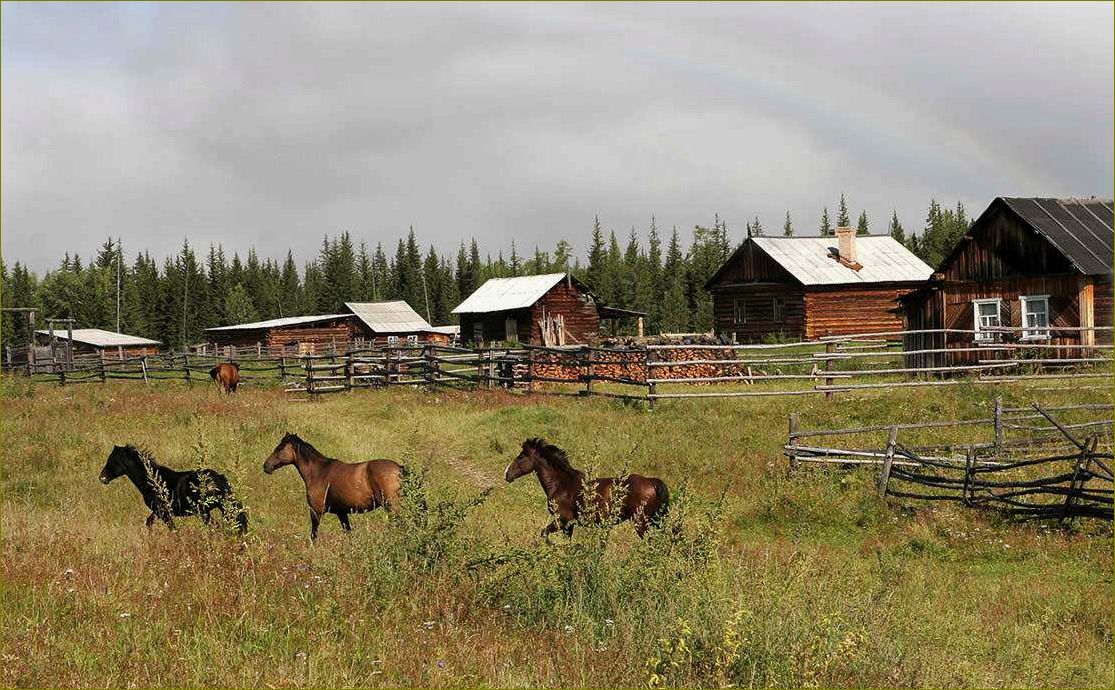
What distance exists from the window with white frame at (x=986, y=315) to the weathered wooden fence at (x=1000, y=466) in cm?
1170

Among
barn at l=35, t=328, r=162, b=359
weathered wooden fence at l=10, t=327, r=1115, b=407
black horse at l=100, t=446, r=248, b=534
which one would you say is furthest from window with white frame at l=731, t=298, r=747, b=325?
barn at l=35, t=328, r=162, b=359

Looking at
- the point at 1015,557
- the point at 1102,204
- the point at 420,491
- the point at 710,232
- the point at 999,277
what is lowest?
the point at 1015,557

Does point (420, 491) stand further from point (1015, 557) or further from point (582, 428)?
point (582, 428)

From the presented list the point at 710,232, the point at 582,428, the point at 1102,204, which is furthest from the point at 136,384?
the point at 710,232

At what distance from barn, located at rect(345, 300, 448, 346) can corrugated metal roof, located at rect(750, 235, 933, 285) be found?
32911mm

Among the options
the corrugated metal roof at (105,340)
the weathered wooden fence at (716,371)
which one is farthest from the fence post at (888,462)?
the corrugated metal roof at (105,340)

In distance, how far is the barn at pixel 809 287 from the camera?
136 ft

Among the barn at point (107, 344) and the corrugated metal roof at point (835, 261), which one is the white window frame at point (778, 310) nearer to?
the corrugated metal roof at point (835, 261)

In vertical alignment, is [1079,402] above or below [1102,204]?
below

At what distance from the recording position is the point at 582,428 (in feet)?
63.9

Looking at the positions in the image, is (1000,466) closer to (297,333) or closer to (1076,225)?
(1076,225)

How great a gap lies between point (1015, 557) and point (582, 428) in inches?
373

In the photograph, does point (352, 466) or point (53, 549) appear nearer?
point (53, 549)

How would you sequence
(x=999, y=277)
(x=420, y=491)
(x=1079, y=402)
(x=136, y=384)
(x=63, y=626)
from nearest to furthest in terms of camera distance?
(x=63, y=626) < (x=420, y=491) < (x=1079, y=402) < (x=999, y=277) < (x=136, y=384)
